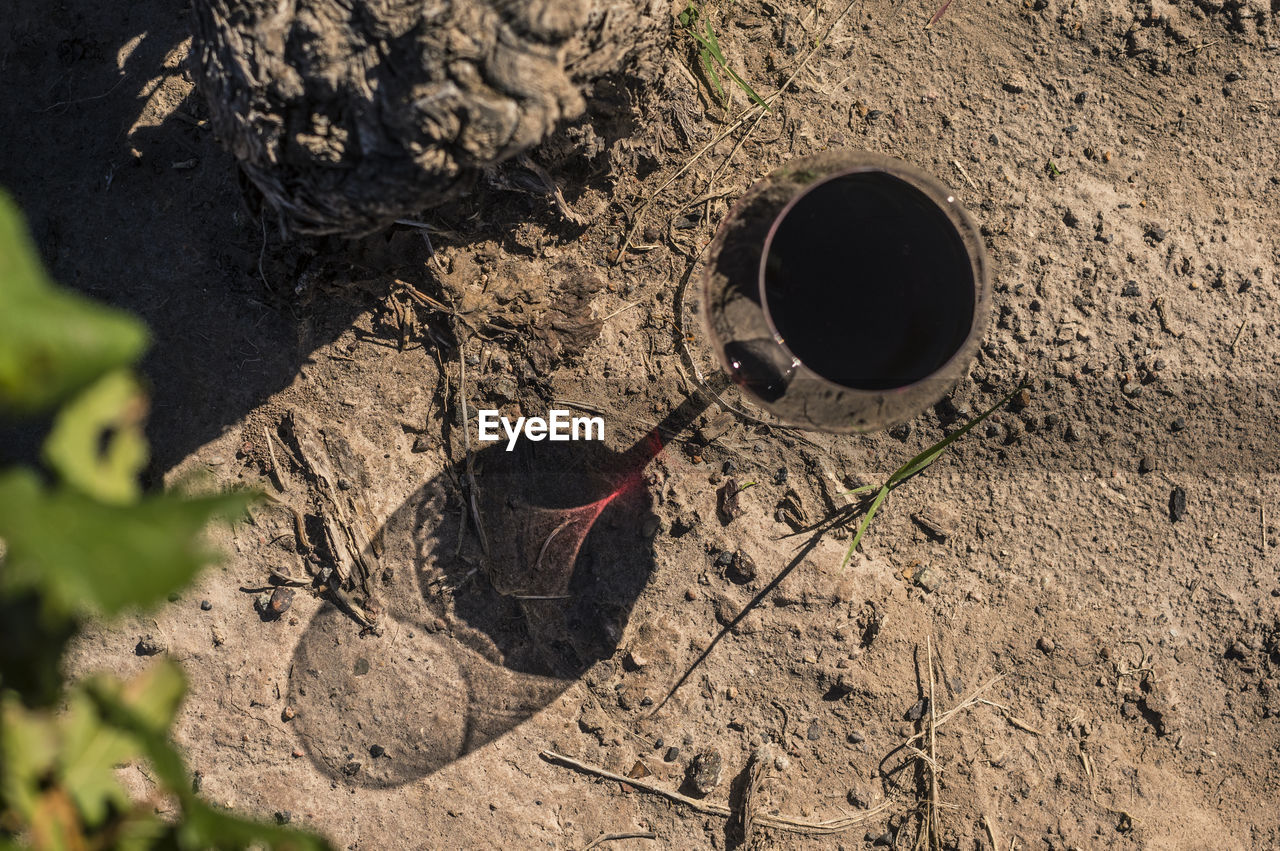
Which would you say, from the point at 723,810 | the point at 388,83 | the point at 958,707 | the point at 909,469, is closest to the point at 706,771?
the point at 723,810

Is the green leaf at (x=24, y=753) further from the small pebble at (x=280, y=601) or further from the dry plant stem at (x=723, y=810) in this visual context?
the dry plant stem at (x=723, y=810)

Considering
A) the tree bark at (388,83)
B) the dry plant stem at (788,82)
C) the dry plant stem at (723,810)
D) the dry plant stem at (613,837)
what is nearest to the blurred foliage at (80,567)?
the tree bark at (388,83)

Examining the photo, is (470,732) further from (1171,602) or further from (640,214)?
(1171,602)

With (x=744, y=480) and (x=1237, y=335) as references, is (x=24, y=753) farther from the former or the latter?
(x=1237, y=335)

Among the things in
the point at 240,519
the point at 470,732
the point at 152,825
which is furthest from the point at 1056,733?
the point at 240,519

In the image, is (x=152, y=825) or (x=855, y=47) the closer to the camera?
(x=152, y=825)

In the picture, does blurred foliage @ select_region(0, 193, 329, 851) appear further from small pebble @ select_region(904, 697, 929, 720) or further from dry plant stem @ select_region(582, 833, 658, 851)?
small pebble @ select_region(904, 697, 929, 720)

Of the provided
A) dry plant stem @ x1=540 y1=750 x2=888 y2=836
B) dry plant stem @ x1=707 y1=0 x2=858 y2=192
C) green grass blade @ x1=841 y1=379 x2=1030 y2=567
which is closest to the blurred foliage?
dry plant stem @ x1=540 y1=750 x2=888 y2=836
